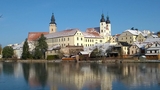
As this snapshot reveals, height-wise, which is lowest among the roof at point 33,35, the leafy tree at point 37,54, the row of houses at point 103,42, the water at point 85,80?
the water at point 85,80

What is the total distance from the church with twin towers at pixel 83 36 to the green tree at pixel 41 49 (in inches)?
287

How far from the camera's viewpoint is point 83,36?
7569cm

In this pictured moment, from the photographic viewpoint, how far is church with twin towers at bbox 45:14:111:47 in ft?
242

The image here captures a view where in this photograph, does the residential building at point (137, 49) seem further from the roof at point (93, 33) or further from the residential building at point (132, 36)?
the roof at point (93, 33)

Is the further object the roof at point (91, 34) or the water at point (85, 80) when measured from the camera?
the roof at point (91, 34)

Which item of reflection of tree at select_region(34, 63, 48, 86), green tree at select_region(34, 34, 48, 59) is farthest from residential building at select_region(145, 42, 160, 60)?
green tree at select_region(34, 34, 48, 59)

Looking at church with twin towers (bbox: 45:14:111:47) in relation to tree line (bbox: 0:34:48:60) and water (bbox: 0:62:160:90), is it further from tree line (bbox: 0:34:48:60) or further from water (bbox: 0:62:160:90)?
water (bbox: 0:62:160:90)

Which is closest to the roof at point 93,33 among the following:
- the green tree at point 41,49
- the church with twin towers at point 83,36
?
the church with twin towers at point 83,36

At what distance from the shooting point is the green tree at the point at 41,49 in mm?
67938

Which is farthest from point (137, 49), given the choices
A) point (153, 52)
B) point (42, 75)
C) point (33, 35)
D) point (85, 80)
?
point (33, 35)

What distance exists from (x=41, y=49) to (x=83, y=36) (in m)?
14.0

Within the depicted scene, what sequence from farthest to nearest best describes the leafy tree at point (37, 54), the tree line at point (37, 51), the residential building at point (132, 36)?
the residential building at point (132, 36), the tree line at point (37, 51), the leafy tree at point (37, 54)

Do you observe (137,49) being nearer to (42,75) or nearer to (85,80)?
(42,75)

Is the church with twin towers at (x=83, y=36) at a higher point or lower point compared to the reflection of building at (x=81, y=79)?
higher
